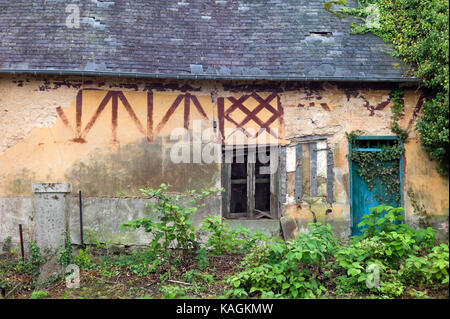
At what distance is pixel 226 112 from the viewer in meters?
7.48

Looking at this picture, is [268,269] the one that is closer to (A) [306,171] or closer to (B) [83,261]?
(A) [306,171]

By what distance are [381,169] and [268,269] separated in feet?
10.9

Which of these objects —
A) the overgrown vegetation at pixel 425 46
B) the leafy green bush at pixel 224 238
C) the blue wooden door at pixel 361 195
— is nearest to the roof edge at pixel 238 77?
the overgrown vegetation at pixel 425 46

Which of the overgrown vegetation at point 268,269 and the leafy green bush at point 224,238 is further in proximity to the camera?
the leafy green bush at point 224,238

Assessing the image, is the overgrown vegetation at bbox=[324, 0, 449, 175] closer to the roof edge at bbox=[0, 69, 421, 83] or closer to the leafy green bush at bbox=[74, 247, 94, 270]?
the roof edge at bbox=[0, 69, 421, 83]

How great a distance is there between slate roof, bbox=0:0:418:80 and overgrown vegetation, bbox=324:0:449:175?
28 centimetres

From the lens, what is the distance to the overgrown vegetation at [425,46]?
672cm

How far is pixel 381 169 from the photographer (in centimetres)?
751

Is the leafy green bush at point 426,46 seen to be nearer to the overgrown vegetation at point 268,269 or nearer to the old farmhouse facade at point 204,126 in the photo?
the old farmhouse facade at point 204,126

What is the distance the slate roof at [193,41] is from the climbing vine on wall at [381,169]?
1303mm

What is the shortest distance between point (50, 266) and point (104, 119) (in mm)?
2686

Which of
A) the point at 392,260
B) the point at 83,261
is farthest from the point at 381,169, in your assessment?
the point at 83,261

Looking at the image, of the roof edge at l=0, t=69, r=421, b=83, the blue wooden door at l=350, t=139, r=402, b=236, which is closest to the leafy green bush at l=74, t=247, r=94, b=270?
the roof edge at l=0, t=69, r=421, b=83

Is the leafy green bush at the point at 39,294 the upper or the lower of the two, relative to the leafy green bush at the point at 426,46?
lower
